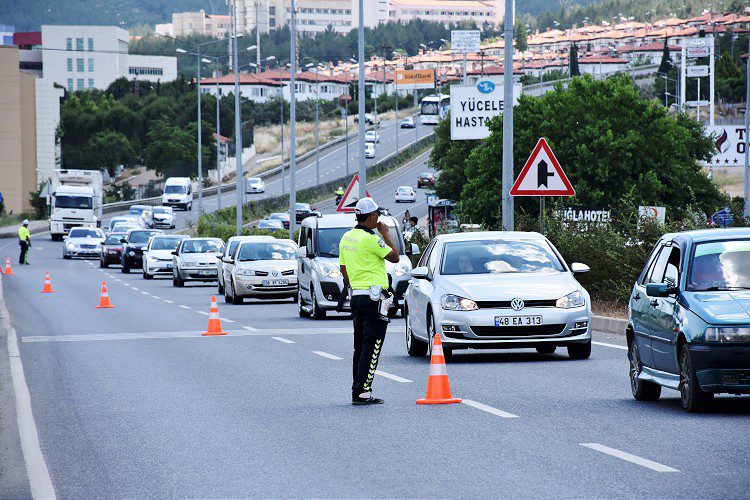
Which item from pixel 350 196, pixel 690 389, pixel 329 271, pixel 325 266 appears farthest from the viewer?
pixel 350 196

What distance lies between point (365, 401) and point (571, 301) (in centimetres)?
481

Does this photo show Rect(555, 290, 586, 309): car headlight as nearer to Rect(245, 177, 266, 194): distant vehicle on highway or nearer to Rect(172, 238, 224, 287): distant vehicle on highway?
Rect(172, 238, 224, 287): distant vehicle on highway

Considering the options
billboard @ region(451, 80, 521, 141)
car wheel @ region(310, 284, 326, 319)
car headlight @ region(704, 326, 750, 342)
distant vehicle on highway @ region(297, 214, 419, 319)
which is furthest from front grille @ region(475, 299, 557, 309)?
billboard @ region(451, 80, 521, 141)

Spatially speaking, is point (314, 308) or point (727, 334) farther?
point (314, 308)

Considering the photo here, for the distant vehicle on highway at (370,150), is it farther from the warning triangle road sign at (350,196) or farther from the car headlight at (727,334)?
the car headlight at (727,334)

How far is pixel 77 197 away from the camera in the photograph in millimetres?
81312

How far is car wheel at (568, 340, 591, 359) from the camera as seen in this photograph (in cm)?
1802

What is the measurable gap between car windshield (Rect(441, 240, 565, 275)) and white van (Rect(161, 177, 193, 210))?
10158 cm

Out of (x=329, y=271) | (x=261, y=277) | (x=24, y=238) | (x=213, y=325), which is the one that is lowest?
(x=213, y=325)

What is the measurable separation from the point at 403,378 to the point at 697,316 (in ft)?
16.4

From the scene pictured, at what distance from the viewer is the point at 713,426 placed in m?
11.4

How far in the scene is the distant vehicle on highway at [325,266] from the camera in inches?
1112

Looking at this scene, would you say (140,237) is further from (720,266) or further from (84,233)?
(720,266)

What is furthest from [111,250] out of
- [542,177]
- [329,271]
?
[542,177]
